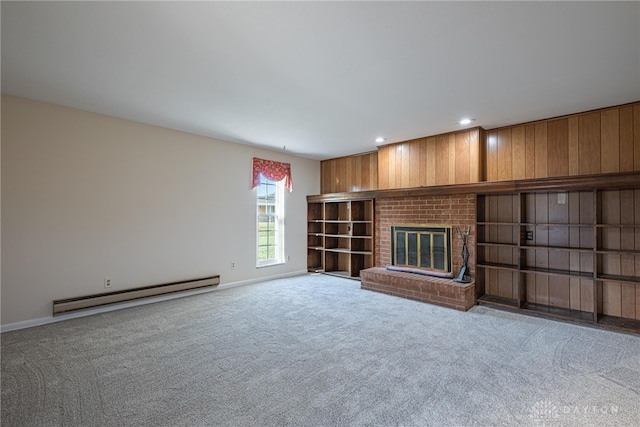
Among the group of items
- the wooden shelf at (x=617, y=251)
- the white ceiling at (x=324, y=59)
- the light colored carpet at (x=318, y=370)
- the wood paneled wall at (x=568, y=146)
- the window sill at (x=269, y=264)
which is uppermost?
the white ceiling at (x=324, y=59)

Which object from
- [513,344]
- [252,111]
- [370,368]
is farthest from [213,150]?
[513,344]

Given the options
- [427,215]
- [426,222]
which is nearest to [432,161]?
[427,215]

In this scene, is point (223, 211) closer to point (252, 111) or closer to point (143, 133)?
point (143, 133)

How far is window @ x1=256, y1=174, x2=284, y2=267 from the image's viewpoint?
5.88m

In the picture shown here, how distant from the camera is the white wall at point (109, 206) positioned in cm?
336

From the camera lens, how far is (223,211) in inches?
205

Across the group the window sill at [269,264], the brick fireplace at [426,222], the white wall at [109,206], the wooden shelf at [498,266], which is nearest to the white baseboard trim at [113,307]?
the white wall at [109,206]

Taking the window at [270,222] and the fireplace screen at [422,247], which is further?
the window at [270,222]

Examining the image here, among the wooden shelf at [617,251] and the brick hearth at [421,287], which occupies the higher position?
the wooden shelf at [617,251]

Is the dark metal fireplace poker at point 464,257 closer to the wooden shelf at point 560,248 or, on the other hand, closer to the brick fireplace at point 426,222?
the brick fireplace at point 426,222

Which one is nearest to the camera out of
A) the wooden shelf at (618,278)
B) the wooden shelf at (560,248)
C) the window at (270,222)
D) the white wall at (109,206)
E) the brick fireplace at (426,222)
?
the wooden shelf at (618,278)

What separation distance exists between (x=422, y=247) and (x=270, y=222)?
303 cm

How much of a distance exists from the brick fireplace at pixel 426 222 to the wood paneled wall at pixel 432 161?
0.29m

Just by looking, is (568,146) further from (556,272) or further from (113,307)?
(113,307)
